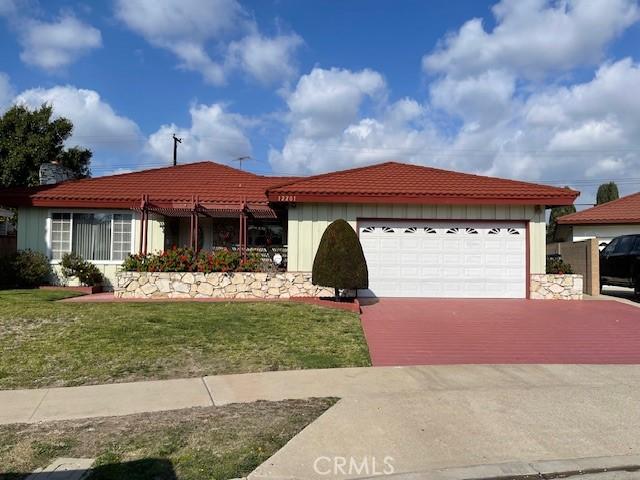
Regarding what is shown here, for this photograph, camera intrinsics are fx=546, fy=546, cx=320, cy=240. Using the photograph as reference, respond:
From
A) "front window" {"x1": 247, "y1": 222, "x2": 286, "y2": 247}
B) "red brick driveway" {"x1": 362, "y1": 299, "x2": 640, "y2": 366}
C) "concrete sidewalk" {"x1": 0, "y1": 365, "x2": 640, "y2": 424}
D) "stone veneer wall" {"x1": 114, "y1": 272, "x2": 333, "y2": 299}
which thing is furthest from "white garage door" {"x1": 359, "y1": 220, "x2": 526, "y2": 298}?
"concrete sidewalk" {"x1": 0, "y1": 365, "x2": 640, "y2": 424}

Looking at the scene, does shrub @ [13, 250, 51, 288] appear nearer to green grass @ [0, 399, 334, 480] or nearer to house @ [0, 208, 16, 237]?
house @ [0, 208, 16, 237]

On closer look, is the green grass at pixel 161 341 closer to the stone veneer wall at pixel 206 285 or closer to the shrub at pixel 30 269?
the stone veneer wall at pixel 206 285

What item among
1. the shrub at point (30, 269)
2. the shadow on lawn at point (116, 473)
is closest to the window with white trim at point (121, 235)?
the shrub at point (30, 269)

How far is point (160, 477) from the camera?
4.13 metres

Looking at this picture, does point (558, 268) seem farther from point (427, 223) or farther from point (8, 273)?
point (8, 273)

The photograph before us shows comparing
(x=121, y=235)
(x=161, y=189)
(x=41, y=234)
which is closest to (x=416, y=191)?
(x=161, y=189)

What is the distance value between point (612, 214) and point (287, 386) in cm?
2114

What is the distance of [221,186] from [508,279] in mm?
10209

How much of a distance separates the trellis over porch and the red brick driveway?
203 inches

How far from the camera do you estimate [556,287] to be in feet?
48.8

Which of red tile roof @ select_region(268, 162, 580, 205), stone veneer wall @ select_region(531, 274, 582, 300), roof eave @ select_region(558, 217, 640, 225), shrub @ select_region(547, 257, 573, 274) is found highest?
red tile roof @ select_region(268, 162, 580, 205)

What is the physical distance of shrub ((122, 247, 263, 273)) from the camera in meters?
14.5

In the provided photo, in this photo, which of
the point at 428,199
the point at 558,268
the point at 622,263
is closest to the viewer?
the point at 428,199

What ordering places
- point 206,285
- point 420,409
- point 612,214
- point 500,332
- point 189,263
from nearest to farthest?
point 420,409 < point 500,332 < point 206,285 < point 189,263 < point 612,214
